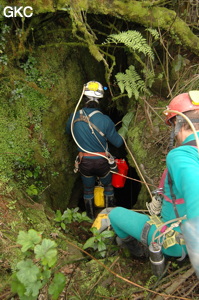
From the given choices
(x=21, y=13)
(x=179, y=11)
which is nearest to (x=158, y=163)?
(x=179, y=11)

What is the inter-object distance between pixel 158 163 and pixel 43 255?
2912mm

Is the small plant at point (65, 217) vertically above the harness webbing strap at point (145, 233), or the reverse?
the harness webbing strap at point (145, 233)

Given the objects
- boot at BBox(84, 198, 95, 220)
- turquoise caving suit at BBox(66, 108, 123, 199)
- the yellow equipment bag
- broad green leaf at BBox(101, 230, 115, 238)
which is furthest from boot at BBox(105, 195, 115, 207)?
broad green leaf at BBox(101, 230, 115, 238)

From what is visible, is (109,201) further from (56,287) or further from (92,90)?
(56,287)

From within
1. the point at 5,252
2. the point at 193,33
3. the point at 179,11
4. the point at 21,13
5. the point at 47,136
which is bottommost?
the point at 5,252

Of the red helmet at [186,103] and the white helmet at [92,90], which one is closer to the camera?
the red helmet at [186,103]

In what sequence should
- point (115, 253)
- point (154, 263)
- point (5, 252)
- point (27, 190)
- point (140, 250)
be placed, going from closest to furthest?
point (154, 263) < point (5, 252) < point (140, 250) < point (115, 253) < point (27, 190)

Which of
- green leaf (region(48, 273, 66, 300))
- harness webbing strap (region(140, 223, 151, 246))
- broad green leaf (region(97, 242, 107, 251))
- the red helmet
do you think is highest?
the red helmet

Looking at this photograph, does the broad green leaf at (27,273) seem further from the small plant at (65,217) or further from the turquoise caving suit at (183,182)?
the small plant at (65,217)

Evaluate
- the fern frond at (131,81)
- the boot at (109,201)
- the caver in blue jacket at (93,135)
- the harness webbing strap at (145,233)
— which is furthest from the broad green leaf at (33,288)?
the boot at (109,201)

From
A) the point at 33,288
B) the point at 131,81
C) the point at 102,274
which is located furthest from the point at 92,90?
the point at 33,288

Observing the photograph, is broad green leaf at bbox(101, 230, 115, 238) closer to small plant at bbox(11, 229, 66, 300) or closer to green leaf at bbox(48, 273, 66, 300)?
green leaf at bbox(48, 273, 66, 300)

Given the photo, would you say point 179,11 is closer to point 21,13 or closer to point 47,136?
point 21,13

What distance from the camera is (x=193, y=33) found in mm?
4789
